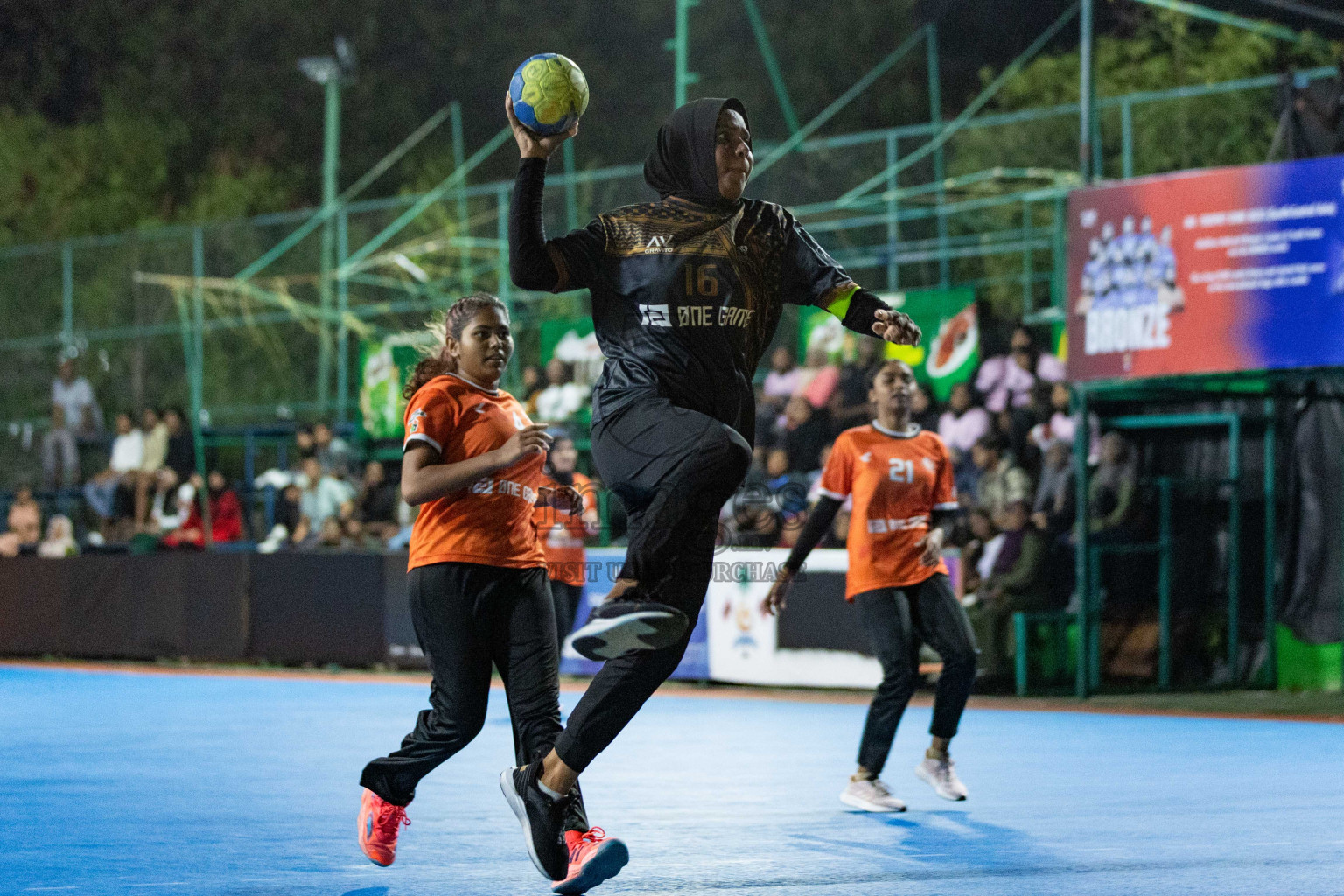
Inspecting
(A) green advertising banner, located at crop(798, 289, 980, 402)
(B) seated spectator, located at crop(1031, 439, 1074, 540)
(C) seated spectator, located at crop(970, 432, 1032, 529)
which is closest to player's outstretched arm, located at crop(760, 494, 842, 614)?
(B) seated spectator, located at crop(1031, 439, 1074, 540)

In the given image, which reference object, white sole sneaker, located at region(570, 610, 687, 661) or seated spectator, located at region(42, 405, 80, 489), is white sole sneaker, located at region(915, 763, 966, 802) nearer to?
white sole sneaker, located at region(570, 610, 687, 661)

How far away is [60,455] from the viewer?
26.7m

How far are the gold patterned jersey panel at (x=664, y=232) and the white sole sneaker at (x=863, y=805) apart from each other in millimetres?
3717

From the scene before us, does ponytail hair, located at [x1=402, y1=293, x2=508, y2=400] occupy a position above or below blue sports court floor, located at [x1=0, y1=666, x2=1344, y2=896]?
above

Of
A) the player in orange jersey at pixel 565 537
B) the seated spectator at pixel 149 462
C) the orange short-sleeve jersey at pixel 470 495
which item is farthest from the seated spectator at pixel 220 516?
the orange short-sleeve jersey at pixel 470 495

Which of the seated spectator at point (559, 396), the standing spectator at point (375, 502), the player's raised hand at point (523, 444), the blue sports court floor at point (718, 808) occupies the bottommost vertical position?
the blue sports court floor at point (718, 808)

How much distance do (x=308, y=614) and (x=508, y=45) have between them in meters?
32.6

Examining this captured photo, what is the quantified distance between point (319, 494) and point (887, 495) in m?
14.0

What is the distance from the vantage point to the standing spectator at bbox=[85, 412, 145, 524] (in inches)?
971

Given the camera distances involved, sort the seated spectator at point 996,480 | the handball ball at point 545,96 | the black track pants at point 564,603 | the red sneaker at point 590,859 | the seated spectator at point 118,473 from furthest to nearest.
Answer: the seated spectator at point 118,473
the seated spectator at point 996,480
the black track pants at point 564,603
the red sneaker at point 590,859
the handball ball at point 545,96

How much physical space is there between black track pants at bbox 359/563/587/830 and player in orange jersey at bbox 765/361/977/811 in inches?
99.1

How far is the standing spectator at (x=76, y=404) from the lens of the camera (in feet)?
87.2

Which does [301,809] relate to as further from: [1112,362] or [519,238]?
[1112,362]

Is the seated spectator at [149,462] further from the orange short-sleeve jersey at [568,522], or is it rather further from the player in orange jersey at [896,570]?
the player in orange jersey at [896,570]
